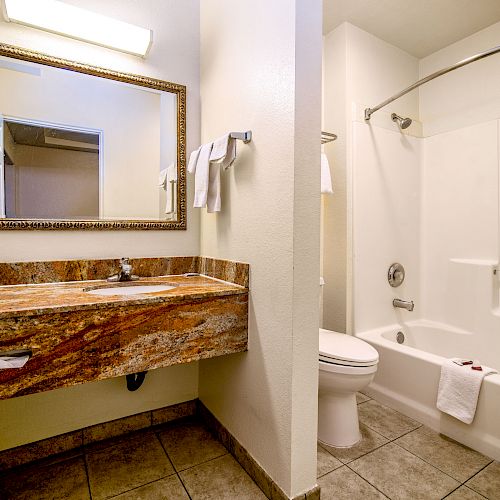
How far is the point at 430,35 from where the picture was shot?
7.48 ft

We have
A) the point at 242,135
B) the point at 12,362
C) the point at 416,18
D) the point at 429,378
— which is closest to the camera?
the point at 12,362

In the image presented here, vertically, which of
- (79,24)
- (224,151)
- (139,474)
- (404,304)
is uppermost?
(79,24)

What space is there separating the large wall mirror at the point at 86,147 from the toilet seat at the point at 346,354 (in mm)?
1001

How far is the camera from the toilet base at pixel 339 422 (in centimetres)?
165

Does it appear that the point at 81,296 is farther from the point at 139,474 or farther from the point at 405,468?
the point at 405,468

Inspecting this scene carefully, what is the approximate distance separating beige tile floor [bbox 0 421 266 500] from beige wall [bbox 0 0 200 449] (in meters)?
0.14

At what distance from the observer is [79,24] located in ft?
5.03

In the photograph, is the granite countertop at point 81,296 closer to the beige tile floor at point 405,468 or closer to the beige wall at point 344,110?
the beige tile floor at point 405,468

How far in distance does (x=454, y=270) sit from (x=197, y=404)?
1.95m

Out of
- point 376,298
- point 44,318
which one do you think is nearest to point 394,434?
point 376,298

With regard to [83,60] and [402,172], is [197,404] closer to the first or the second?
[83,60]

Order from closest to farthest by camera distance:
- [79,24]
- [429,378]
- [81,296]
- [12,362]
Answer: [12,362], [81,296], [79,24], [429,378]

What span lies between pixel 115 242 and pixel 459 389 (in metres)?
1.85

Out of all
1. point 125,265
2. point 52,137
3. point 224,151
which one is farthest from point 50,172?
point 224,151
